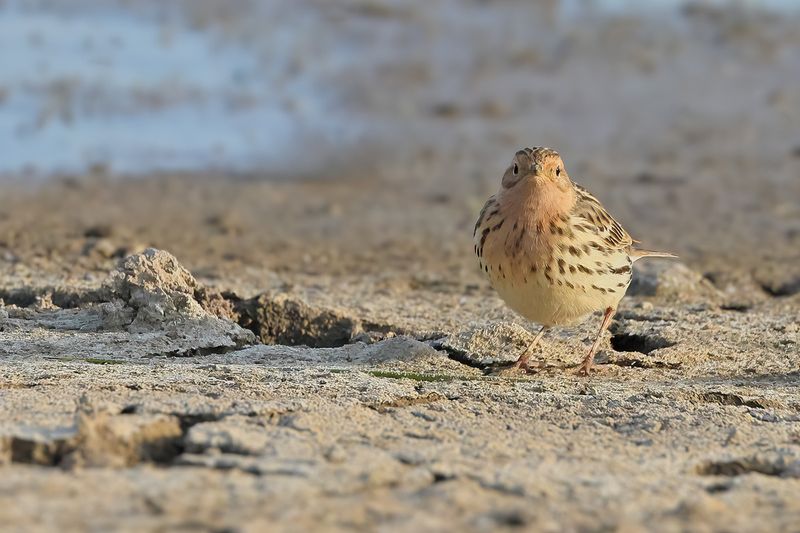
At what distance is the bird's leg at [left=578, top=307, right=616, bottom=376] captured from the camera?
18.9 feet

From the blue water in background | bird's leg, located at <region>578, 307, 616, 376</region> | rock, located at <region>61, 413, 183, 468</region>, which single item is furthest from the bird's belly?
the blue water in background

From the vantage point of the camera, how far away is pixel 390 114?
14586 millimetres

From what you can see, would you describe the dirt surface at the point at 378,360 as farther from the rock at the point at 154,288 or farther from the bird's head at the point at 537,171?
the bird's head at the point at 537,171

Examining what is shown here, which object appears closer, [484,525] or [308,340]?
[484,525]

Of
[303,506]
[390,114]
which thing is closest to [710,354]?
[303,506]

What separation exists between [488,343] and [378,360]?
627 mm

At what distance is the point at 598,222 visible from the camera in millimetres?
6199

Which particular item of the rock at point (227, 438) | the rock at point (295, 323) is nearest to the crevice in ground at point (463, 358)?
the rock at point (295, 323)

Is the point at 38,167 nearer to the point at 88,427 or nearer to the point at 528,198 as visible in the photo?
the point at 528,198

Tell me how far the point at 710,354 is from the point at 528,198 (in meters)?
1.07

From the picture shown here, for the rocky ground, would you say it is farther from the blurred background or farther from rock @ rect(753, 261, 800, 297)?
the blurred background

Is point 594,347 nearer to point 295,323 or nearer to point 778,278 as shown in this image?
point 295,323

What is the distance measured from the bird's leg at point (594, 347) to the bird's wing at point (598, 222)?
0.31 m

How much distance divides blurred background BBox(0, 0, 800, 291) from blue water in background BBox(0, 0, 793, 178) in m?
0.04
